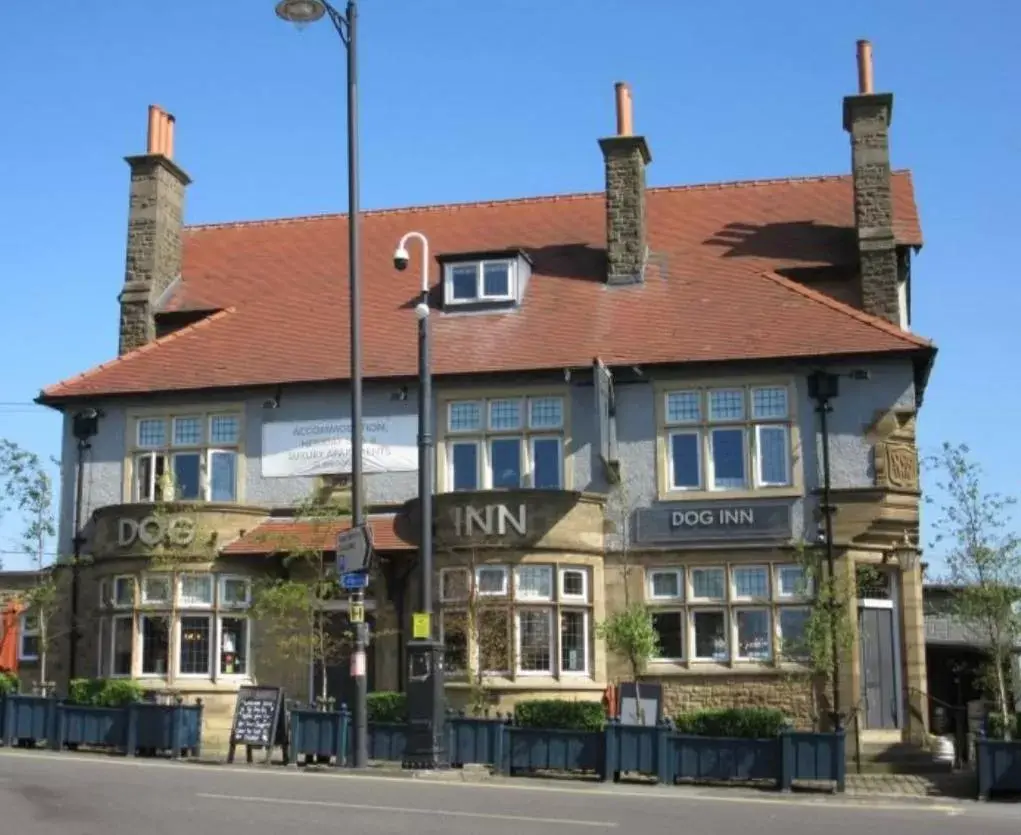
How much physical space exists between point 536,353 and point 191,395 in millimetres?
6817

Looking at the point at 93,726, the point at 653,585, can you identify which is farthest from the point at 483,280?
the point at 93,726

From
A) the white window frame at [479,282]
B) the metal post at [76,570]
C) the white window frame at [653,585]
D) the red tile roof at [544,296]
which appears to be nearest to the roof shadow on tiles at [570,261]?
the red tile roof at [544,296]

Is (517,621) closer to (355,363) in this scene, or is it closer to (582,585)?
(582,585)

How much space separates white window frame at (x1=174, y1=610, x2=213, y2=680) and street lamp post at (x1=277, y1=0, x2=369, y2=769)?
6.37m

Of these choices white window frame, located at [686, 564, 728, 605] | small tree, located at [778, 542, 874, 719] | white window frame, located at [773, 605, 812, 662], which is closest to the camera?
small tree, located at [778, 542, 874, 719]

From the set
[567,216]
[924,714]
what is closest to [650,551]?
[924,714]

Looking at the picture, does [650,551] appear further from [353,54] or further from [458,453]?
[353,54]

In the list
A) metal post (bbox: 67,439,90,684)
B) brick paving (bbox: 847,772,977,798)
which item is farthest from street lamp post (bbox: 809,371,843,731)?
metal post (bbox: 67,439,90,684)

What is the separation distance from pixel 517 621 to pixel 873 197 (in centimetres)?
1059

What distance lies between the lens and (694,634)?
83.9 ft

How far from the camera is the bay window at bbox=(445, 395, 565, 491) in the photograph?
26625mm

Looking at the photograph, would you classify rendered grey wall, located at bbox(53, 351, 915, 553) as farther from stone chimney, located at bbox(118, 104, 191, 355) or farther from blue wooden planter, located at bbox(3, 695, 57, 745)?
blue wooden planter, located at bbox(3, 695, 57, 745)

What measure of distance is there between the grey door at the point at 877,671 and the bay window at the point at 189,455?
12054mm

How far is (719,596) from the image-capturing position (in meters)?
25.6
